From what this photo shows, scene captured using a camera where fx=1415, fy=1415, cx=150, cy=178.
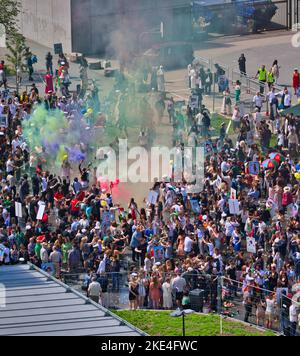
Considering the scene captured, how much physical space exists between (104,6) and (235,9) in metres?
5.63

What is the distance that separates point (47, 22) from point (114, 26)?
2.88 m

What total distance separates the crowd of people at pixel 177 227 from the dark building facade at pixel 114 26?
11999 mm

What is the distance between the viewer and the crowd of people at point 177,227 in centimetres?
2927

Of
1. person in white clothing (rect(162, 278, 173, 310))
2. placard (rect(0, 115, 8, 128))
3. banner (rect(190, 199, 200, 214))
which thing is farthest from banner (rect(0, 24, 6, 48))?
person in white clothing (rect(162, 278, 173, 310))

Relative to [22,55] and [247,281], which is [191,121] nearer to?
[22,55]

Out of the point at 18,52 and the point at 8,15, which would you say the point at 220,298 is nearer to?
the point at 18,52

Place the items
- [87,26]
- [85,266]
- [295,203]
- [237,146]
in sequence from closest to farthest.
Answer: [85,266] < [295,203] < [237,146] < [87,26]

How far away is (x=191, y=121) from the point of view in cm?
4178

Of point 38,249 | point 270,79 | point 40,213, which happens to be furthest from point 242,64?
point 38,249

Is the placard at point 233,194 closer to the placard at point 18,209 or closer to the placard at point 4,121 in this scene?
the placard at point 18,209

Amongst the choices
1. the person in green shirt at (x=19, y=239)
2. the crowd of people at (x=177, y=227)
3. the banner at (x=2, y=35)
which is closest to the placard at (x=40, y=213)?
the crowd of people at (x=177, y=227)

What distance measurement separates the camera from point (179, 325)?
93.0ft

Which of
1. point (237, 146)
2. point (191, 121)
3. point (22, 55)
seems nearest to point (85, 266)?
point (237, 146)

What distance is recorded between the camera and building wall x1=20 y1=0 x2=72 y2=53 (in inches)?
2050
